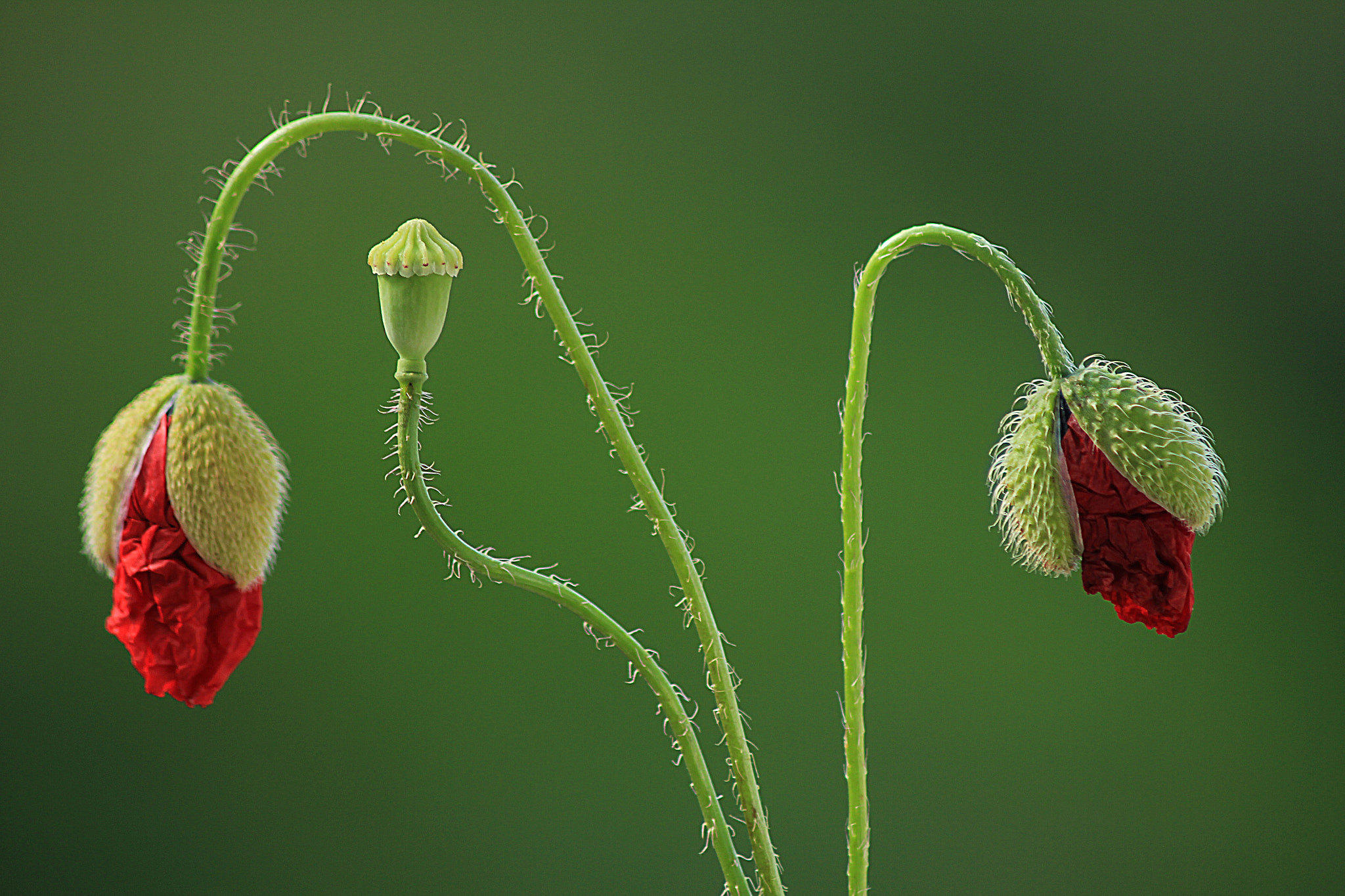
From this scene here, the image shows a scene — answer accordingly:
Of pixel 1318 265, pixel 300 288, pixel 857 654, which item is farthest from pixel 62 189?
pixel 1318 265

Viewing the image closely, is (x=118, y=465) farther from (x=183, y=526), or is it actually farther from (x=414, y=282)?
(x=414, y=282)

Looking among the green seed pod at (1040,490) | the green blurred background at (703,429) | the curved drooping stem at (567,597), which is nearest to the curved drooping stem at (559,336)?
the curved drooping stem at (567,597)

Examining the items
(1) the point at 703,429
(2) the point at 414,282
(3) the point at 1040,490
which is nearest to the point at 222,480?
(2) the point at 414,282

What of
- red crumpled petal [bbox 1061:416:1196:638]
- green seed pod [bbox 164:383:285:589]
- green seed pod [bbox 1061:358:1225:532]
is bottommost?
green seed pod [bbox 164:383:285:589]

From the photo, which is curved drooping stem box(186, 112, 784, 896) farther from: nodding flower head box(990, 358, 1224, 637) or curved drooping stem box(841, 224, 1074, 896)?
nodding flower head box(990, 358, 1224, 637)

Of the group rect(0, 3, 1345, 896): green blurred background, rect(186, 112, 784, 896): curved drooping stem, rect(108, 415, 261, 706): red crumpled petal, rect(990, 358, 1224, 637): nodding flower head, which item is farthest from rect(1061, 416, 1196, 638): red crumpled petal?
rect(0, 3, 1345, 896): green blurred background

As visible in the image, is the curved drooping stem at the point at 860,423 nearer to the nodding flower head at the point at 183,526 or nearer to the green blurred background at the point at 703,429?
the nodding flower head at the point at 183,526
